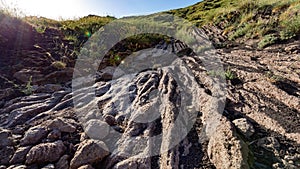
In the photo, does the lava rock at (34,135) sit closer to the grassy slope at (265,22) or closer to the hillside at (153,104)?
the hillside at (153,104)

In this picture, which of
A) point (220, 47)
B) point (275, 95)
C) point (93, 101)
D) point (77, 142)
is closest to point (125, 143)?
point (77, 142)

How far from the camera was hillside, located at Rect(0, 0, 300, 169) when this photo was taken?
2.70 meters

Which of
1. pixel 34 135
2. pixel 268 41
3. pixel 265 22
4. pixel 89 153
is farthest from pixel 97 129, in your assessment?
pixel 265 22

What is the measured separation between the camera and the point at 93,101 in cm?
439

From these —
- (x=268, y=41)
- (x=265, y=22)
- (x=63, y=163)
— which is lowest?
(x=63, y=163)

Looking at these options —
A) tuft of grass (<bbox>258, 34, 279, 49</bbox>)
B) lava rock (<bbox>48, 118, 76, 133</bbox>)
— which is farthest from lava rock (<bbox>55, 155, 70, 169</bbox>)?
tuft of grass (<bbox>258, 34, 279, 49</bbox>)

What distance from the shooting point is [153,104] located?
12.2 feet

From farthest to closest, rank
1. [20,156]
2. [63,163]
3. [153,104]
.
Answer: [153,104], [20,156], [63,163]

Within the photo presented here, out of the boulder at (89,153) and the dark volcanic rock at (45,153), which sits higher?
the dark volcanic rock at (45,153)

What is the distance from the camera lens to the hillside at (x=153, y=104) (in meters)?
2.70

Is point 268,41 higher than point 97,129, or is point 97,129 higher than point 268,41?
point 268,41

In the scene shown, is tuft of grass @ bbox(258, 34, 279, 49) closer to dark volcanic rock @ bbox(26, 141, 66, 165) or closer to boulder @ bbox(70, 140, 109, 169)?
boulder @ bbox(70, 140, 109, 169)

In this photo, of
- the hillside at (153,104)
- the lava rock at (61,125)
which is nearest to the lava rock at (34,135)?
the hillside at (153,104)

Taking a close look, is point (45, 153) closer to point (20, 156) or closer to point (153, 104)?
point (20, 156)
